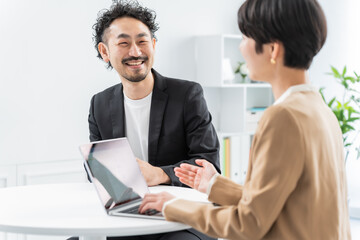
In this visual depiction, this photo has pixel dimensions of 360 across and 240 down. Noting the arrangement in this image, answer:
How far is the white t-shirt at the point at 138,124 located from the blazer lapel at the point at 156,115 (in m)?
0.05

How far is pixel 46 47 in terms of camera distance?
328cm

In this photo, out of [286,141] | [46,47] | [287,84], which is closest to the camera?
[286,141]

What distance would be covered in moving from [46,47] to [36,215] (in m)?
1.95

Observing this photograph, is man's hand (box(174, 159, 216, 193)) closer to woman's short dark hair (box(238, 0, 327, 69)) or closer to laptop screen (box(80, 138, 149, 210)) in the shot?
laptop screen (box(80, 138, 149, 210))

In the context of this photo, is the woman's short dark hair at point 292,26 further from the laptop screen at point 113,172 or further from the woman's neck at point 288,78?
the laptop screen at point 113,172

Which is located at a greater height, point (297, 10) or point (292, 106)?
point (297, 10)

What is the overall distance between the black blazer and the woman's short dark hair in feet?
3.42

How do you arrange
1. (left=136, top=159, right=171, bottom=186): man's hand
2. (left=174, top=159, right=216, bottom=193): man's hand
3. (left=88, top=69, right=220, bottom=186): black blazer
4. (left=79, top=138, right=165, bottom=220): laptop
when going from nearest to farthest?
1. (left=79, top=138, right=165, bottom=220): laptop
2. (left=174, top=159, right=216, bottom=193): man's hand
3. (left=136, top=159, right=171, bottom=186): man's hand
4. (left=88, top=69, right=220, bottom=186): black blazer

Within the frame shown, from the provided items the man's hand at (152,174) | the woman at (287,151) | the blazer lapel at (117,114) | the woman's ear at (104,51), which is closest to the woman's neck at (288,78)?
the woman at (287,151)

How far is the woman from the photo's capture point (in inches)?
44.4

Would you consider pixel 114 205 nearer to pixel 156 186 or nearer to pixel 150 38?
pixel 156 186

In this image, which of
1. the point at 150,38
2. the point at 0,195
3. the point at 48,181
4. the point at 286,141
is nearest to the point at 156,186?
the point at 0,195

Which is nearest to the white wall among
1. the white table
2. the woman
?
the white table

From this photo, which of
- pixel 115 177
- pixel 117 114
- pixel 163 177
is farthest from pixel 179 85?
pixel 115 177
